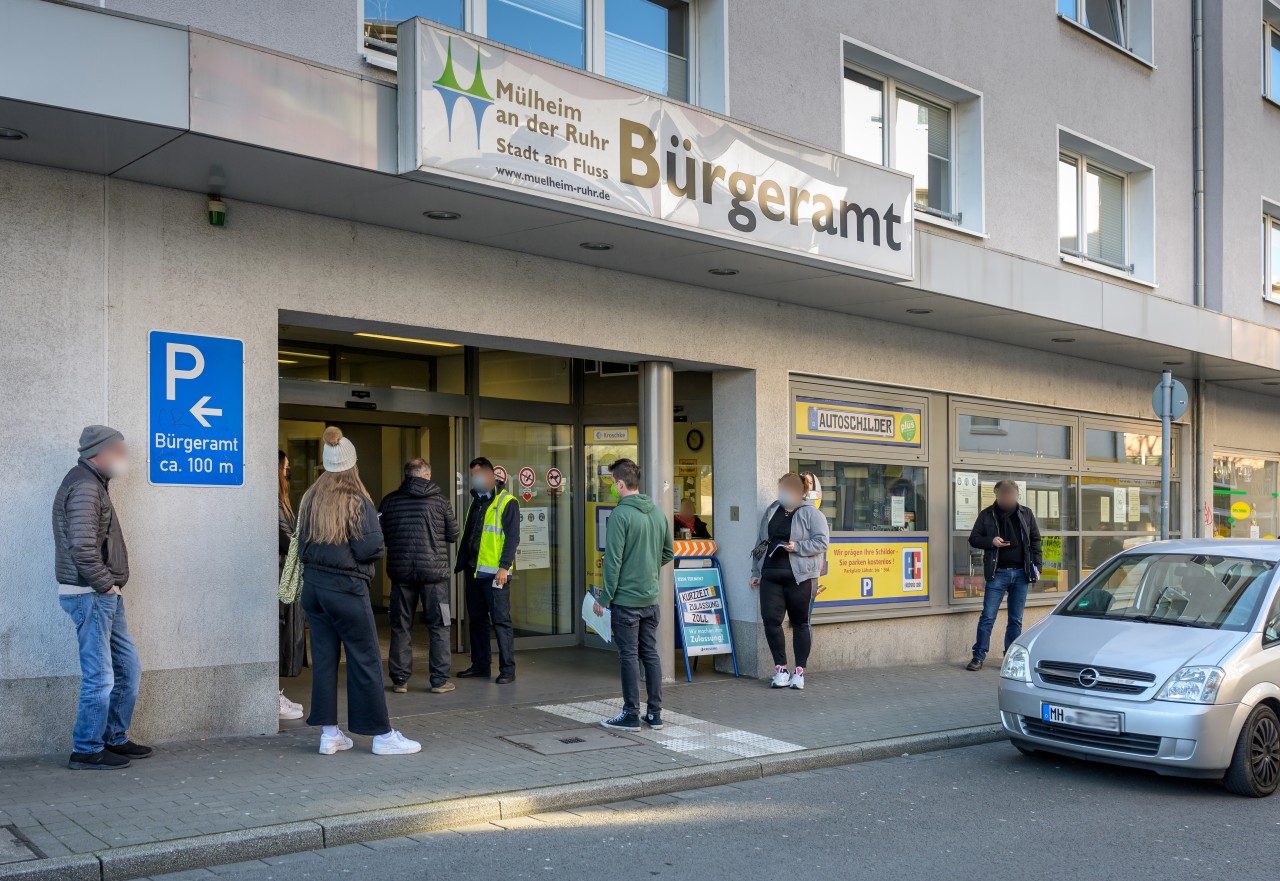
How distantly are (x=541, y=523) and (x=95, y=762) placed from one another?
6456mm

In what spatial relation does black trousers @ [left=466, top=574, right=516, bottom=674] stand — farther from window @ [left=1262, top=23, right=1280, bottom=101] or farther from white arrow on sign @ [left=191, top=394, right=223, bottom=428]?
window @ [left=1262, top=23, right=1280, bottom=101]

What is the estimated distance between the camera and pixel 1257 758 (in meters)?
7.42

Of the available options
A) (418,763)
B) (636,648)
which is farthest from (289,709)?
(636,648)

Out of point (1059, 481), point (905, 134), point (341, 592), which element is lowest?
point (341, 592)

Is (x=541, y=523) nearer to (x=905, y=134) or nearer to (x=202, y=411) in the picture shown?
(x=202, y=411)

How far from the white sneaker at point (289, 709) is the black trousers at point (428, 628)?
4.26ft

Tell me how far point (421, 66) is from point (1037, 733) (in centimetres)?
583

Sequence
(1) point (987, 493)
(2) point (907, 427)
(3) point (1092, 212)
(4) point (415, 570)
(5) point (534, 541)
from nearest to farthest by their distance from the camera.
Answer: (4) point (415, 570), (5) point (534, 541), (2) point (907, 427), (1) point (987, 493), (3) point (1092, 212)

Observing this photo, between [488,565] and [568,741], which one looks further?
[488,565]

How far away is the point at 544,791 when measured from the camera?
265 inches

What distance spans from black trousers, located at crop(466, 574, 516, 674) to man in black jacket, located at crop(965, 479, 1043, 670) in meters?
5.04

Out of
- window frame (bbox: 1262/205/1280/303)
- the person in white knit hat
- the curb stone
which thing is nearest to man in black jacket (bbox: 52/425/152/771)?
the person in white knit hat

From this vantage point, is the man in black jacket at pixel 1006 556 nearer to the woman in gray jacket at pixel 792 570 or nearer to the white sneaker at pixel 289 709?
the woman in gray jacket at pixel 792 570

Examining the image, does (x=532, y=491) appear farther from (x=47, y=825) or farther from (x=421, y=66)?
(x=47, y=825)
